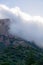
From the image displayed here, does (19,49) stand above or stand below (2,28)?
A: below

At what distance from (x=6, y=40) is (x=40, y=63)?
112 feet

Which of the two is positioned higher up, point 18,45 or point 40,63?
point 18,45

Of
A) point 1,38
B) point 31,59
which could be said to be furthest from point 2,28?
point 31,59

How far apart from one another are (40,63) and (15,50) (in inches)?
1007

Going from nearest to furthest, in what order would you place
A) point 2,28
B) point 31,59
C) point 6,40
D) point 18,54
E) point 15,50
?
point 31,59, point 18,54, point 15,50, point 6,40, point 2,28

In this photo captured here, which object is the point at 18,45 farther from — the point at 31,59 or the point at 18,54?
the point at 31,59

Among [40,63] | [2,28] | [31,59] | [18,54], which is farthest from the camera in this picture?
[2,28]

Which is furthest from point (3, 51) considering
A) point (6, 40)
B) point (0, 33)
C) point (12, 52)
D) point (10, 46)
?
point (0, 33)

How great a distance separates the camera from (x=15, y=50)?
165 ft

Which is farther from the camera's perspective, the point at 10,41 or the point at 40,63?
the point at 10,41

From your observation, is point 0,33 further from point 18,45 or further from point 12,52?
point 12,52

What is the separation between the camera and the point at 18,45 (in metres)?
54.0

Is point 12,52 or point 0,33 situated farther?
point 0,33

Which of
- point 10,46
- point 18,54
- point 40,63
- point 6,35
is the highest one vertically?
point 6,35
